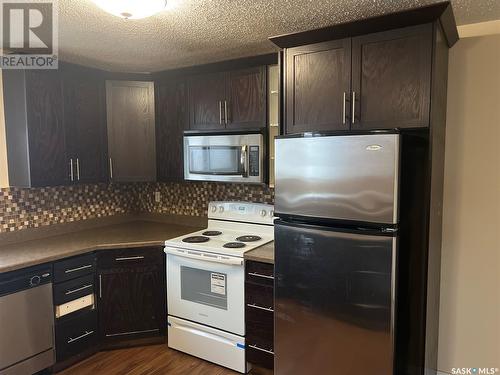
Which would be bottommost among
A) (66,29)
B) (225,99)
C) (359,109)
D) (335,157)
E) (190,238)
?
(190,238)

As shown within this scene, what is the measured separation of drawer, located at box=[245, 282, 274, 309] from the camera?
246cm

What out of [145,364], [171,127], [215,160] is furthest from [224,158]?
[145,364]

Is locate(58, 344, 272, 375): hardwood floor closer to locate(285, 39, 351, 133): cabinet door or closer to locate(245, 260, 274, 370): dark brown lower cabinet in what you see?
locate(245, 260, 274, 370): dark brown lower cabinet

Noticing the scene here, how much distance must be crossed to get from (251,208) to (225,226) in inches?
12.4

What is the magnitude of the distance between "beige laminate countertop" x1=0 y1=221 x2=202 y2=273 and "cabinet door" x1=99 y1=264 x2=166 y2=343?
221 mm

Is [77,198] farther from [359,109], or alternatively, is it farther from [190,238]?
[359,109]

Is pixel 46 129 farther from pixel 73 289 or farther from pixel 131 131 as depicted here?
pixel 73 289

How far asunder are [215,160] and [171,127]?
61cm

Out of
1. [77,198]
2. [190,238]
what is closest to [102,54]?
[77,198]

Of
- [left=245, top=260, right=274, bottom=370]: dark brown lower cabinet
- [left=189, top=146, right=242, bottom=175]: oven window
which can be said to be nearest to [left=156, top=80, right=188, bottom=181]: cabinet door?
[left=189, top=146, right=242, bottom=175]: oven window

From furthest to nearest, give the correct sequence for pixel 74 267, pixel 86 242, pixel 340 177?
pixel 86 242 < pixel 74 267 < pixel 340 177

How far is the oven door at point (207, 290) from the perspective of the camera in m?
2.57

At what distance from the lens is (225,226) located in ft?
10.6

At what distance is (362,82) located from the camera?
206 centimetres
